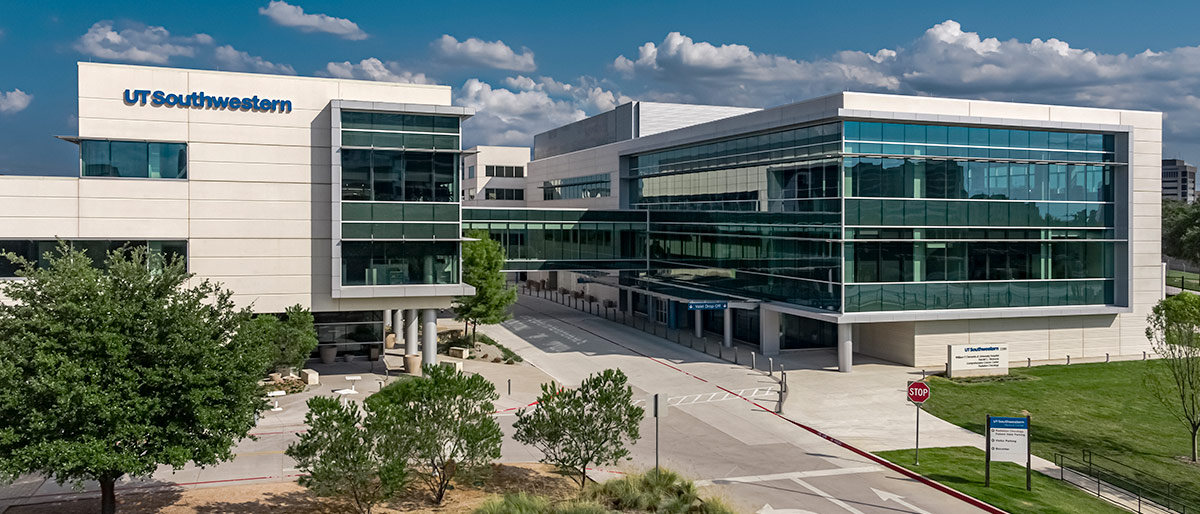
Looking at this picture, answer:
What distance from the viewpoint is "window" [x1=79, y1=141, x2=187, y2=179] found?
34.3m

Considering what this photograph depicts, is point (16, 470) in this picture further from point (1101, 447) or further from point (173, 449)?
point (1101, 447)

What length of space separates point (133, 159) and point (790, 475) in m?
26.8

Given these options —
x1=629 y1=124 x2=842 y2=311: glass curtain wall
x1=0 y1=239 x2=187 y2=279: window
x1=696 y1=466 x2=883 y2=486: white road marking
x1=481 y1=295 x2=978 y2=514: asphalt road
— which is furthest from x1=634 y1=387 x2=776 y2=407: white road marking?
x1=0 y1=239 x2=187 y2=279: window

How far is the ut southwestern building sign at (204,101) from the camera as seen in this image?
3462 cm

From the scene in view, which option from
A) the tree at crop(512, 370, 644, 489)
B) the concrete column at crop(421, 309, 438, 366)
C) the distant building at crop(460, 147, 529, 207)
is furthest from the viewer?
the distant building at crop(460, 147, 529, 207)

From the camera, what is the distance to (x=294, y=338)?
34750mm

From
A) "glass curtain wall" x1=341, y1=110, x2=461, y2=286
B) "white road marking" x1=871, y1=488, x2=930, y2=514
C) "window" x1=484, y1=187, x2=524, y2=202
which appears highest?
"window" x1=484, y1=187, x2=524, y2=202

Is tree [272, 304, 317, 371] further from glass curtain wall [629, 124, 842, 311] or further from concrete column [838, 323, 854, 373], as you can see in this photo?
concrete column [838, 323, 854, 373]

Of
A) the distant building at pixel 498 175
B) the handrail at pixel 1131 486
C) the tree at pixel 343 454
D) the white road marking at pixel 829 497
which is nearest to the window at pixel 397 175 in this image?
the white road marking at pixel 829 497

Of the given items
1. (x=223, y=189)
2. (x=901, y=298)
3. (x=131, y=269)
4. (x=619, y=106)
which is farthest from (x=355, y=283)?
(x=619, y=106)

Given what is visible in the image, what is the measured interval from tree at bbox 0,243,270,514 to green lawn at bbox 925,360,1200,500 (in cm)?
2336

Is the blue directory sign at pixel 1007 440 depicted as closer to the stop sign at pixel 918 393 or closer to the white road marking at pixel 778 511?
the stop sign at pixel 918 393

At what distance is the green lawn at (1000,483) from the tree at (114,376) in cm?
1747

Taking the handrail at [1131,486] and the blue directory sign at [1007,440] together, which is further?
the blue directory sign at [1007,440]
